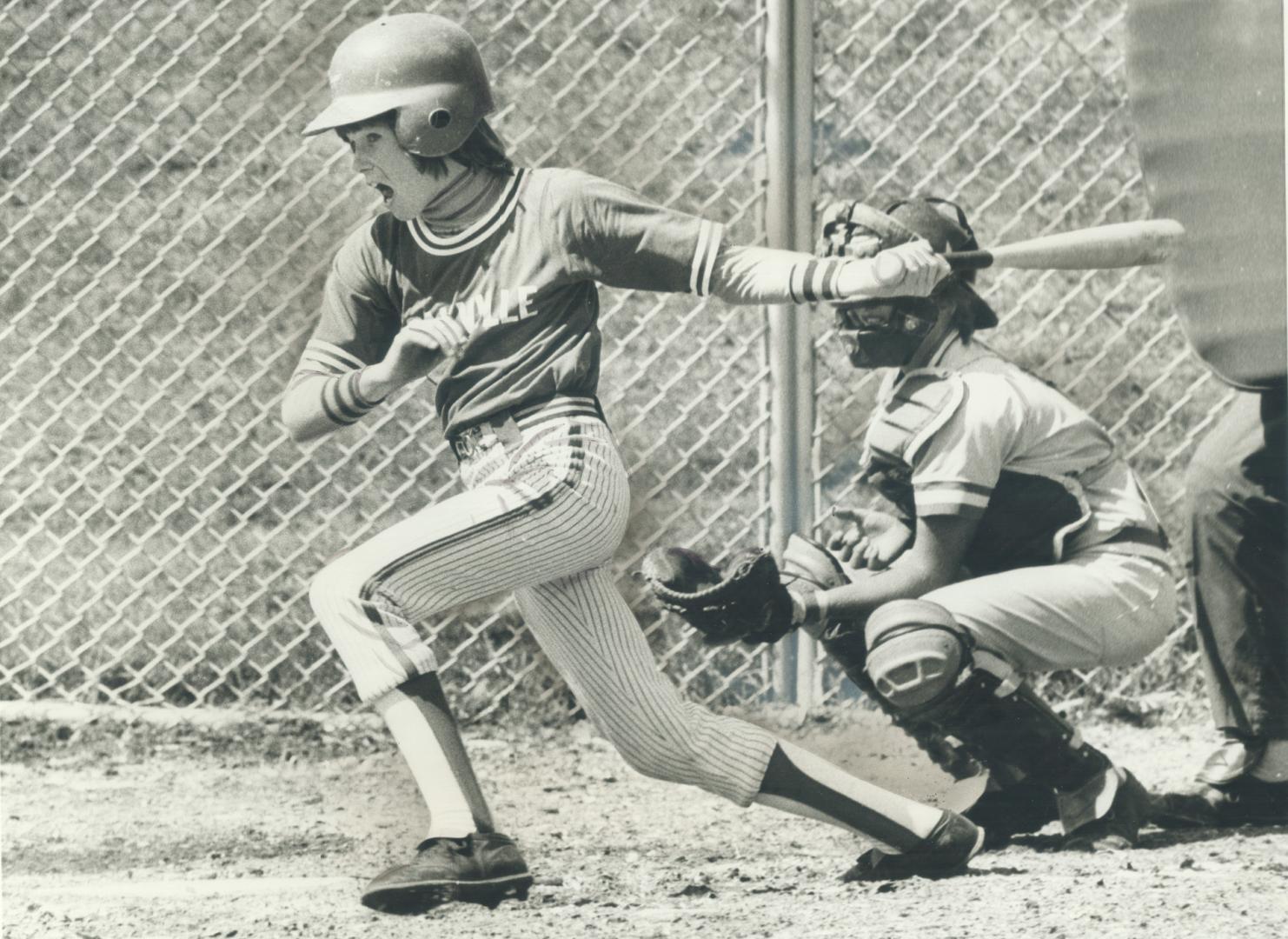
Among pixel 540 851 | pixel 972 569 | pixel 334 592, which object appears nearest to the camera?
pixel 334 592

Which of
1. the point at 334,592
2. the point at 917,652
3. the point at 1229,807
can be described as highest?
the point at 334,592

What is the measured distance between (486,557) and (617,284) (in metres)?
0.55

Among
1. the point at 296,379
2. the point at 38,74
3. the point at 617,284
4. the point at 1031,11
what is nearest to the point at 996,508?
the point at 617,284

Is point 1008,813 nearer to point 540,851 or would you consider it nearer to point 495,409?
point 540,851

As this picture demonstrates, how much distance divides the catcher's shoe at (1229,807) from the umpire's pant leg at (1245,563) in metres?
0.11

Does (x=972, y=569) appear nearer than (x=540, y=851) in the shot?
Yes

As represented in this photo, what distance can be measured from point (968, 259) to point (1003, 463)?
388 millimetres

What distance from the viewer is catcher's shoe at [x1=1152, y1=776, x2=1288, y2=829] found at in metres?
3.80

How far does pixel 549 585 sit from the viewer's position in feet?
11.5

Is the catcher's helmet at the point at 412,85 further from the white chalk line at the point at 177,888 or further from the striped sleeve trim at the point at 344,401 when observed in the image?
the white chalk line at the point at 177,888

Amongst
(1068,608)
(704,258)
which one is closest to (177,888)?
(704,258)

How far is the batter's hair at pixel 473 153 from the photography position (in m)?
3.34

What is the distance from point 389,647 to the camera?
10.8 feet

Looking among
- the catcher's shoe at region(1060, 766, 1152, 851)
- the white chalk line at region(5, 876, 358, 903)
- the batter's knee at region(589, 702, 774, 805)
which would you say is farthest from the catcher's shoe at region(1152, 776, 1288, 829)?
the white chalk line at region(5, 876, 358, 903)
